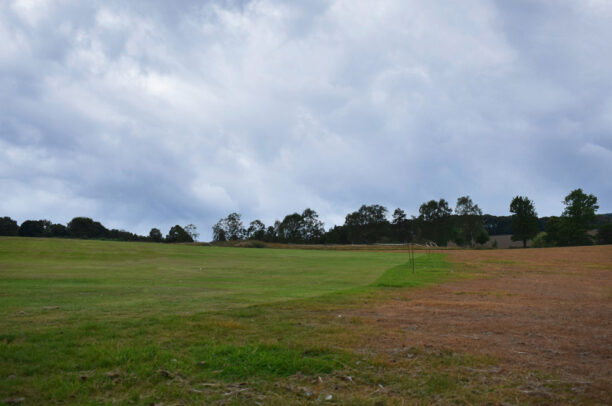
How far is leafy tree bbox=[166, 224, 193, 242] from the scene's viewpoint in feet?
505

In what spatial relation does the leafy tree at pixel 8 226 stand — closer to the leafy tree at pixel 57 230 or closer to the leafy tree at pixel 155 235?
the leafy tree at pixel 57 230

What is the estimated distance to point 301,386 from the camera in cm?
529

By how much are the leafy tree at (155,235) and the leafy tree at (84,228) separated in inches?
602

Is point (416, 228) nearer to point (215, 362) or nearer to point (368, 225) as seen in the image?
point (368, 225)

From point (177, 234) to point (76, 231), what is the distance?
36797mm

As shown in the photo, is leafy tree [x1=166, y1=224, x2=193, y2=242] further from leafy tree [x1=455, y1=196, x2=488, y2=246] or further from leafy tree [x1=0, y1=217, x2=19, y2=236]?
leafy tree [x1=455, y1=196, x2=488, y2=246]

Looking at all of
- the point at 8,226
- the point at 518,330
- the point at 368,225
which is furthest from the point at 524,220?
the point at 8,226

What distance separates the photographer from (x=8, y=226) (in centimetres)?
11625

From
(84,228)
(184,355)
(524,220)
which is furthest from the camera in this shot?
(84,228)

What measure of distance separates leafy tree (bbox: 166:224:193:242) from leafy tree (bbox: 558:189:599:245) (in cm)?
12800

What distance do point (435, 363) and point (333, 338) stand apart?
6.79 feet

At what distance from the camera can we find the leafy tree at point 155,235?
473 ft

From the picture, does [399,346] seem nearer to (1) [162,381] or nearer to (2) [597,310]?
(1) [162,381]

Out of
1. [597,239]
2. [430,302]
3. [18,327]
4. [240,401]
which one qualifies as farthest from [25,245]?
[597,239]
